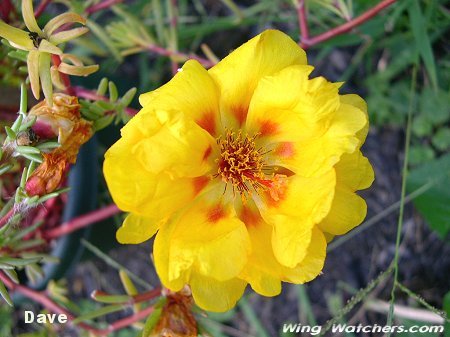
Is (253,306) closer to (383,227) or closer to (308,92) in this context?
(383,227)

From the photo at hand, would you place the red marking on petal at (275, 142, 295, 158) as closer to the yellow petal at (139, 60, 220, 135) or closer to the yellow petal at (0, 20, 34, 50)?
the yellow petal at (139, 60, 220, 135)

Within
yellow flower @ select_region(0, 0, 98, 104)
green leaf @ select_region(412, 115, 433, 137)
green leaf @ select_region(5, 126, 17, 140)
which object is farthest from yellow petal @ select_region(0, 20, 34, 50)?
green leaf @ select_region(412, 115, 433, 137)

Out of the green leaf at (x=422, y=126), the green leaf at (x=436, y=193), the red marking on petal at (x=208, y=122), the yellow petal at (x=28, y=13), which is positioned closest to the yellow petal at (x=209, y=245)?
the red marking on petal at (x=208, y=122)

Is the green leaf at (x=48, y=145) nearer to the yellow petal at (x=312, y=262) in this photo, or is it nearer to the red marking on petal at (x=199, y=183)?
the red marking on petal at (x=199, y=183)

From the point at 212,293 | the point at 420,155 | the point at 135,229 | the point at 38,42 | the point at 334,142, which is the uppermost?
the point at 38,42

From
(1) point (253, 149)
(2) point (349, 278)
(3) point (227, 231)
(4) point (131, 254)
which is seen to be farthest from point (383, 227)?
(3) point (227, 231)

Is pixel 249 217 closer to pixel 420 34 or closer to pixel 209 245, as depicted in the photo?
pixel 209 245

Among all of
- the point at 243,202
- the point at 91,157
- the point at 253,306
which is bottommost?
the point at 253,306

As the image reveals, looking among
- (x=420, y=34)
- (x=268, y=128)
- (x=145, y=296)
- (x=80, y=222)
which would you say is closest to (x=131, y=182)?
(x=268, y=128)
